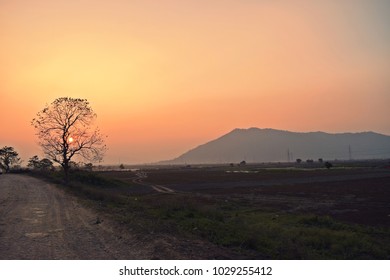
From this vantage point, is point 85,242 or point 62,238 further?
point 62,238

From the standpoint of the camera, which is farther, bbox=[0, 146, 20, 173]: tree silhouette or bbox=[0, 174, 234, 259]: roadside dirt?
bbox=[0, 146, 20, 173]: tree silhouette

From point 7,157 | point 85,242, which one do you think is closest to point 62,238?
point 85,242

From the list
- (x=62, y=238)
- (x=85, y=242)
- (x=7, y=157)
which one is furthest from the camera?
(x=7, y=157)

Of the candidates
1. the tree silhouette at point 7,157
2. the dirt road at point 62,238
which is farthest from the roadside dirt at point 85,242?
the tree silhouette at point 7,157

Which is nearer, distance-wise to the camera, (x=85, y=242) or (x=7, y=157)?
(x=85, y=242)

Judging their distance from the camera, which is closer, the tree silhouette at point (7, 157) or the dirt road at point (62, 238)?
the dirt road at point (62, 238)

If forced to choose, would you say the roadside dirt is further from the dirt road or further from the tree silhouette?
the tree silhouette

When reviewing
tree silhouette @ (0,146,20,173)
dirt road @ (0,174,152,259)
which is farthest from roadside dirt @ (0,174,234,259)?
tree silhouette @ (0,146,20,173)

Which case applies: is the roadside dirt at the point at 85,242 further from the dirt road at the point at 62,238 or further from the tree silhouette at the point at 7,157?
the tree silhouette at the point at 7,157

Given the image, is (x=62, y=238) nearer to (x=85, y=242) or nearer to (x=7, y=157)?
(x=85, y=242)

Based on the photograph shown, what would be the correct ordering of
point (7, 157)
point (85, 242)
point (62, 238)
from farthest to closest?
1. point (7, 157)
2. point (62, 238)
3. point (85, 242)

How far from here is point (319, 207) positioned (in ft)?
115
